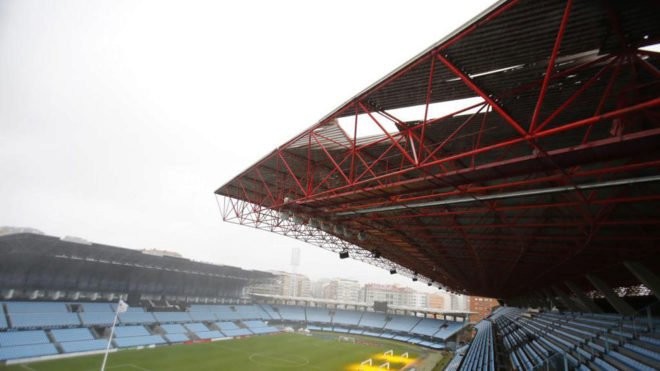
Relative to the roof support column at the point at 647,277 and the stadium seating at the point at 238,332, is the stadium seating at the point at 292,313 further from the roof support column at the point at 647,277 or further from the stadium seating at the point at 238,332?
the roof support column at the point at 647,277

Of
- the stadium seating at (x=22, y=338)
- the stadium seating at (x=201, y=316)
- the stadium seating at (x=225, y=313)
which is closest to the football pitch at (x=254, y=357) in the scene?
the stadium seating at (x=22, y=338)

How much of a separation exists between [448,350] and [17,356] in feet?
160

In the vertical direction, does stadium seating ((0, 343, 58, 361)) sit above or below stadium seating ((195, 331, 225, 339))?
above

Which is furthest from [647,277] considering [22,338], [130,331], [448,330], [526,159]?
[448,330]

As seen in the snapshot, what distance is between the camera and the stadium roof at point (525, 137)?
5336mm

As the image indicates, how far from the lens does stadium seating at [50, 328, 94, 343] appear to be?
32.9 meters

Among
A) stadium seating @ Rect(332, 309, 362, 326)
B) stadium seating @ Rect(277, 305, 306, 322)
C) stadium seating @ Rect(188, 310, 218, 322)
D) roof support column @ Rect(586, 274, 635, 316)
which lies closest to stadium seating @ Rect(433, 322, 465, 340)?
stadium seating @ Rect(332, 309, 362, 326)

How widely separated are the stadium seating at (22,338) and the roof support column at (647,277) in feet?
147

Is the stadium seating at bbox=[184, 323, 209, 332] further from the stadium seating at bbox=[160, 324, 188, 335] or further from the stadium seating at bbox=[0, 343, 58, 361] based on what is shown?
the stadium seating at bbox=[0, 343, 58, 361]

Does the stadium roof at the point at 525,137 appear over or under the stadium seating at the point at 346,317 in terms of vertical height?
over

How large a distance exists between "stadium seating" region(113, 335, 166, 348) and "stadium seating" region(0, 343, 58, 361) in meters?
6.39

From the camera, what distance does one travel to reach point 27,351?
28641 mm

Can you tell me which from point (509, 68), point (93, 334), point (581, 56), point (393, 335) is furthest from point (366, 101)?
point (393, 335)

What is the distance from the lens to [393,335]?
58.7m
